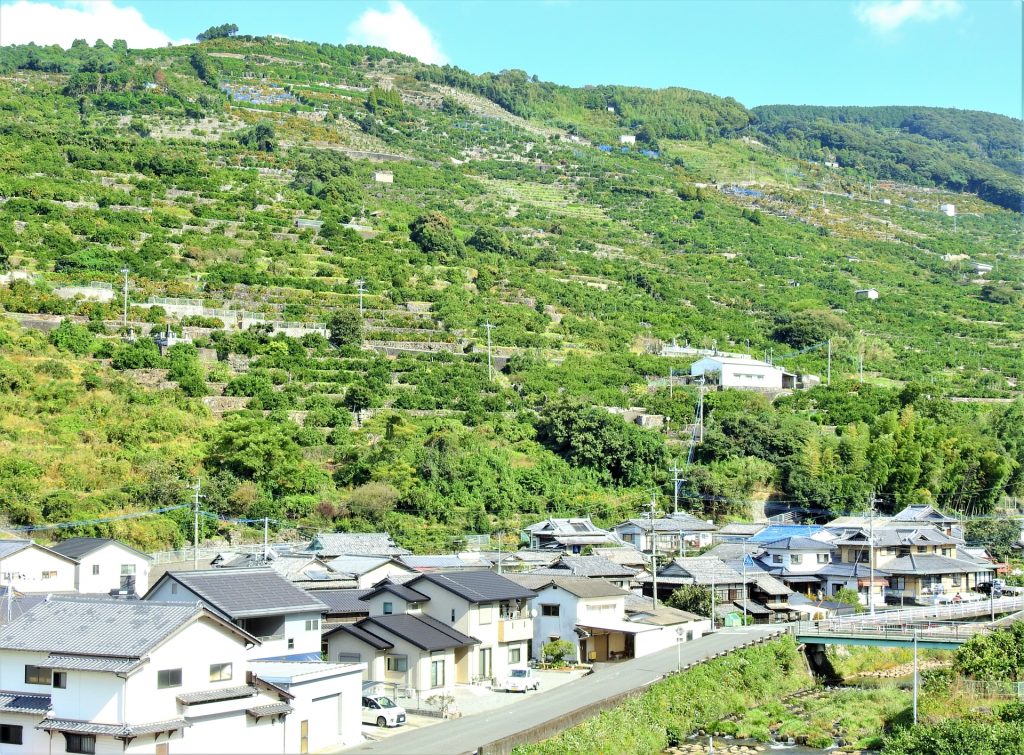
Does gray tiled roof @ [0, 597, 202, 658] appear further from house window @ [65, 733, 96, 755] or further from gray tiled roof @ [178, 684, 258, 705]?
house window @ [65, 733, 96, 755]

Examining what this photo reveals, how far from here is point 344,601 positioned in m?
28.5

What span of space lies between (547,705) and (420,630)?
11.9 feet

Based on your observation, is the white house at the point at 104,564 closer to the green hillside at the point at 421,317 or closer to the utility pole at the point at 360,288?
the green hillside at the point at 421,317

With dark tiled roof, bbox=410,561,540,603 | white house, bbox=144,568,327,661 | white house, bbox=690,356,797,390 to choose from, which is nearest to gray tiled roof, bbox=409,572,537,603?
dark tiled roof, bbox=410,561,540,603

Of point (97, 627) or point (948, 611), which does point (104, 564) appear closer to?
point (97, 627)

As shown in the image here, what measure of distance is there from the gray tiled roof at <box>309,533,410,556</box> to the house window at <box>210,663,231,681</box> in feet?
49.0

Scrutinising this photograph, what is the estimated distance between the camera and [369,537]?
37.2 meters

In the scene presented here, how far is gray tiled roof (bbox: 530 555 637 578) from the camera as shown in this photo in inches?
1369

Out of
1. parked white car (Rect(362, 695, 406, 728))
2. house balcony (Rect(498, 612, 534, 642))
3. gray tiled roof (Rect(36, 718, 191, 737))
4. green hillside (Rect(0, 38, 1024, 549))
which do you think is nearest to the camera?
gray tiled roof (Rect(36, 718, 191, 737))

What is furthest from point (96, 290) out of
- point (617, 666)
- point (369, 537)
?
point (617, 666)

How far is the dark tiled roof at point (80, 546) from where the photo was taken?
31.8 m

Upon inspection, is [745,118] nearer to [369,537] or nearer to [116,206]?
[116,206]

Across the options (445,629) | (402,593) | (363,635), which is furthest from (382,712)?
(402,593)

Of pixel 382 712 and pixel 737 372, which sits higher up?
pixel 737 372
